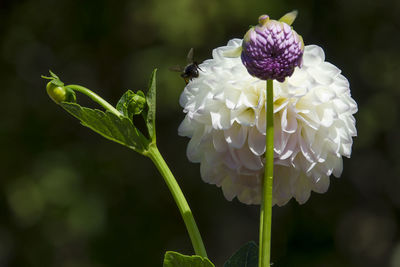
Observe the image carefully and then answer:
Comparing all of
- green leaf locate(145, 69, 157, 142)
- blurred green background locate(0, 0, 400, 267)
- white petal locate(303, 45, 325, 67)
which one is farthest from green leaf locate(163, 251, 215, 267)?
blurred green background locate(0, 0, 400, 267)

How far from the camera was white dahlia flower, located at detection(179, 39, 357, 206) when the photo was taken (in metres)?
0.66

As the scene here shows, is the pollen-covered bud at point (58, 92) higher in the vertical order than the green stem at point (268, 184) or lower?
higher

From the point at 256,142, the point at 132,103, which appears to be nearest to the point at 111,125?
the point at 132,103

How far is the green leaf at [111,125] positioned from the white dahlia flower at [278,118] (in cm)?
6

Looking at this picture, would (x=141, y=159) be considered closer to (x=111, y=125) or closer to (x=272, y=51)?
(x=111, y=125)

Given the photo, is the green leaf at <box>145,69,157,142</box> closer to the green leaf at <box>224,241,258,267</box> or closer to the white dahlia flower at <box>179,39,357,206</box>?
the white dahlia flower at <box>179,39,357,206</box>

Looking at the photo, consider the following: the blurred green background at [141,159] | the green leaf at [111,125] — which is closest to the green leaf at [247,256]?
the green leaf at [111,125]

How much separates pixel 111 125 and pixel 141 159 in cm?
268

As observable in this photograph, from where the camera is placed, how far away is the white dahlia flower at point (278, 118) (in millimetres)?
661

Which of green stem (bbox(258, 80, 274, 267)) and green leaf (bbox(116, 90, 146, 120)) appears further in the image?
green leaf (bbox(116, 90, 146, 120))

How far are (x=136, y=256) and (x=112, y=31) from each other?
1.15 metres

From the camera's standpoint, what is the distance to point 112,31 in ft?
11.0

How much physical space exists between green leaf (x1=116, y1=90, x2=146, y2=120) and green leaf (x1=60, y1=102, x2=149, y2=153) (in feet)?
0.10

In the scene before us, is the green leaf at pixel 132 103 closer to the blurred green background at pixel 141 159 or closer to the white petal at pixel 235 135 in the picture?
the white petal at pixel 235 135
